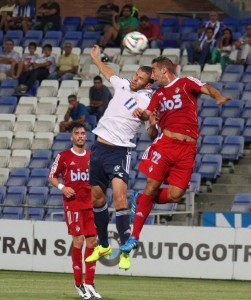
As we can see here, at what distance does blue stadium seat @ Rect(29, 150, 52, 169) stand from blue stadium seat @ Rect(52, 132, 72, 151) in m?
0.25

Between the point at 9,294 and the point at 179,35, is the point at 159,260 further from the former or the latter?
the point at 179,35

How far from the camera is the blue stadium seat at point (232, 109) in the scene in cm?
2480

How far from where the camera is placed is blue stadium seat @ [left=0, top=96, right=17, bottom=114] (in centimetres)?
2716

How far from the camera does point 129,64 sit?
1078 inches

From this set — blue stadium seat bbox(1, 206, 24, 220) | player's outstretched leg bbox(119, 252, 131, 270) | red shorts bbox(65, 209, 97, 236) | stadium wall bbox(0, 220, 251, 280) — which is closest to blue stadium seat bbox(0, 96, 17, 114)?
blue stadium seat bbox(1, 206, 24, 220)

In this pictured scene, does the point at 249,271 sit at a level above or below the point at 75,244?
below

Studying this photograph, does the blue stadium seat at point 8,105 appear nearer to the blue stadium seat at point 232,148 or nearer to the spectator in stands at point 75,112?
the spectator in stands at point 75,112

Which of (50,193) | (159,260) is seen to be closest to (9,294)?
(159,260)

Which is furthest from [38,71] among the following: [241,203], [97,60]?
[97,60]

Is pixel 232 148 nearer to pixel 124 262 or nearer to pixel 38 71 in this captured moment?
pixel 38 71

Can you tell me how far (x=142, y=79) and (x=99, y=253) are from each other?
216 centimetres

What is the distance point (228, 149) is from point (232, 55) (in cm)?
294

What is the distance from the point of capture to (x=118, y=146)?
14734mm

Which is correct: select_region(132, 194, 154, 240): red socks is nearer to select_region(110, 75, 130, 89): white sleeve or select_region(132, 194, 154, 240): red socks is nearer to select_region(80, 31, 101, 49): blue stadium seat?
select_region(110, 75, 130, 89): white sleeve
